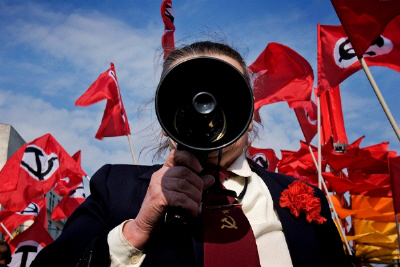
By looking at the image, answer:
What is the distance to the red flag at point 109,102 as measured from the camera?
7.12 metres

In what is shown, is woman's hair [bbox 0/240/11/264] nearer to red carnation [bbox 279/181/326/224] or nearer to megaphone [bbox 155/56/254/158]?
red carnation [bbox 279/181/326/224]

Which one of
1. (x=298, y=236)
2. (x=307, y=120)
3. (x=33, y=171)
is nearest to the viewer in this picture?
(x=298, y=236)

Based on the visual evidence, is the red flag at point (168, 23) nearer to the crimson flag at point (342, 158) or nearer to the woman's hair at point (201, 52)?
the woman's hair at point (201, 52)

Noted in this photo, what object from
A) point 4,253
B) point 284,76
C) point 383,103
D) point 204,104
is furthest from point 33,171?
point 204,104

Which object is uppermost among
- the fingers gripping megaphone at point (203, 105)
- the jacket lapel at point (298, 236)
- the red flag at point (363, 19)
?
the red flag at point (363, 19)

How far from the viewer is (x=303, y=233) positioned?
Result: 5.06ft

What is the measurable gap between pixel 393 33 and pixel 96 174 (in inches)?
152

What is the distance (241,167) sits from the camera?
66.3 inches

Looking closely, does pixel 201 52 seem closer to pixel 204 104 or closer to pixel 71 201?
pixel 204 104

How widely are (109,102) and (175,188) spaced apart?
6.40 meters

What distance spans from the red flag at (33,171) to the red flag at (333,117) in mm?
5234

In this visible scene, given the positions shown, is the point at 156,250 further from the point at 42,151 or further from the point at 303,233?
the point at 42,151

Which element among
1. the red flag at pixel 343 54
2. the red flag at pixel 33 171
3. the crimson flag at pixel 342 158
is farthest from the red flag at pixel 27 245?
the crimson flag at pixel 342 158

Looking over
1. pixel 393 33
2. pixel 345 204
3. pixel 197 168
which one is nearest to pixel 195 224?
pixel 197 168
